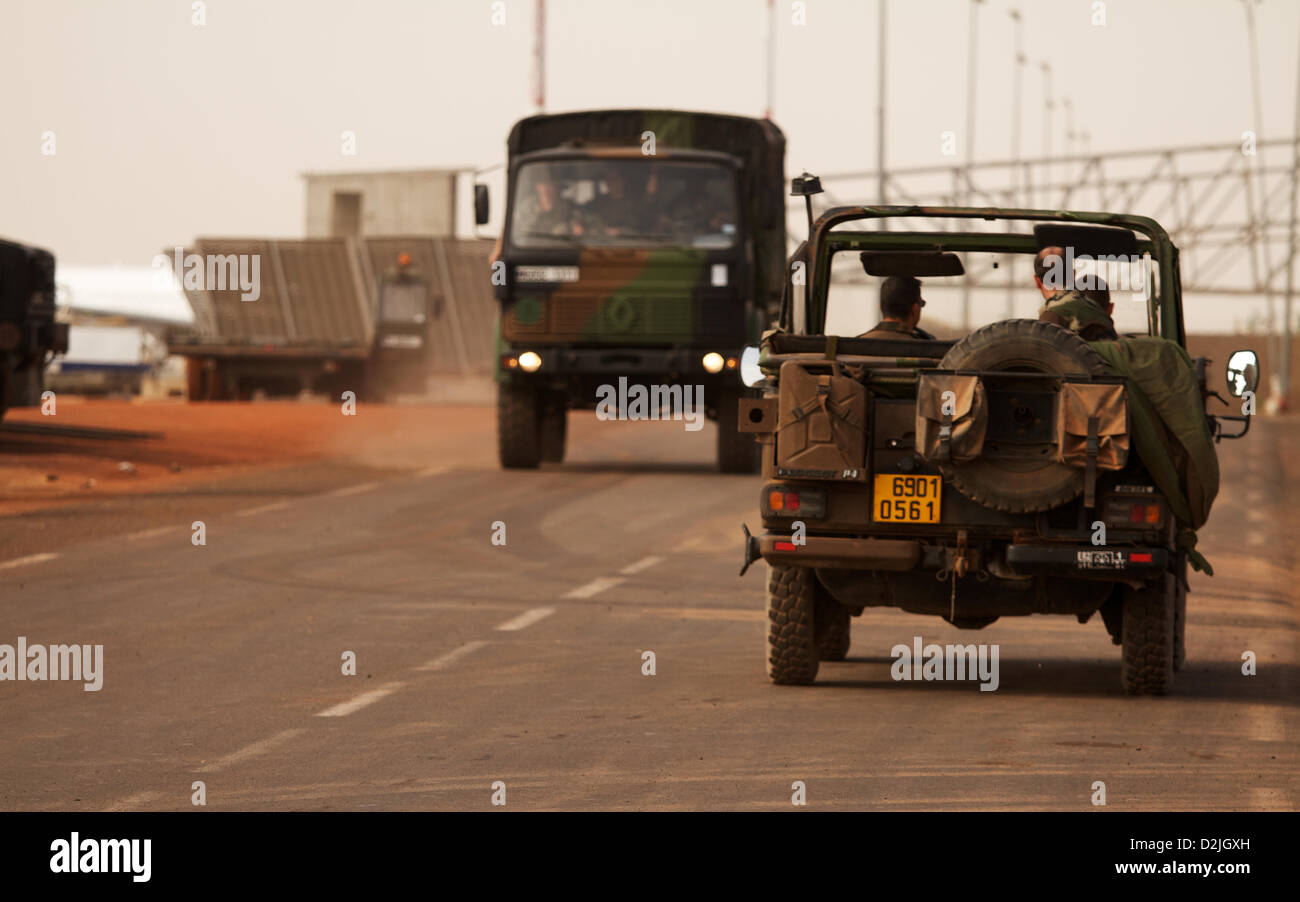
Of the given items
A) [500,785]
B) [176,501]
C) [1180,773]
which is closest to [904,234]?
[1180,773]

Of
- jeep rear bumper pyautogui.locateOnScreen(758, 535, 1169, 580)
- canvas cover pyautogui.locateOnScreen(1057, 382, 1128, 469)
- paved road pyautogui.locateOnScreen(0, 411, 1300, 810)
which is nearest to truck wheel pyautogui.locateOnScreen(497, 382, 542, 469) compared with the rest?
paved road pyautogui.locateOnScreen(0, 411, 1300, 810)

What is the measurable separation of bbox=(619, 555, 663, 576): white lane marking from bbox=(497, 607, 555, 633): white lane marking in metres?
2.19

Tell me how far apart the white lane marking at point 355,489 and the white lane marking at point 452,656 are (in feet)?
31.1

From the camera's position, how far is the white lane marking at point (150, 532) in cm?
1651

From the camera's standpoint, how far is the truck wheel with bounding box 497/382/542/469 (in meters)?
22.6

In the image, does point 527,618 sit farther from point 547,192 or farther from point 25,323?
point 25,323

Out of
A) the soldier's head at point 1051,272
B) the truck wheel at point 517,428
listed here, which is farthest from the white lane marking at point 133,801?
the truck wheel at point 517,428

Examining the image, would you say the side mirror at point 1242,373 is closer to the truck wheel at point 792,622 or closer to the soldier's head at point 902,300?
the soldier's head at point 902,300

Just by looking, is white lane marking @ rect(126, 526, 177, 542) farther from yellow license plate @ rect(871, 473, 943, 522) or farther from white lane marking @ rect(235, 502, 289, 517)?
yellow license plate @ rect(871, 473, 943, 522)

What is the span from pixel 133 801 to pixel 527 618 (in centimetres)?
560

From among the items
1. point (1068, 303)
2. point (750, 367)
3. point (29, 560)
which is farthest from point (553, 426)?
point (1068, 303)

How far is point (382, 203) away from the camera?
2601 inches
